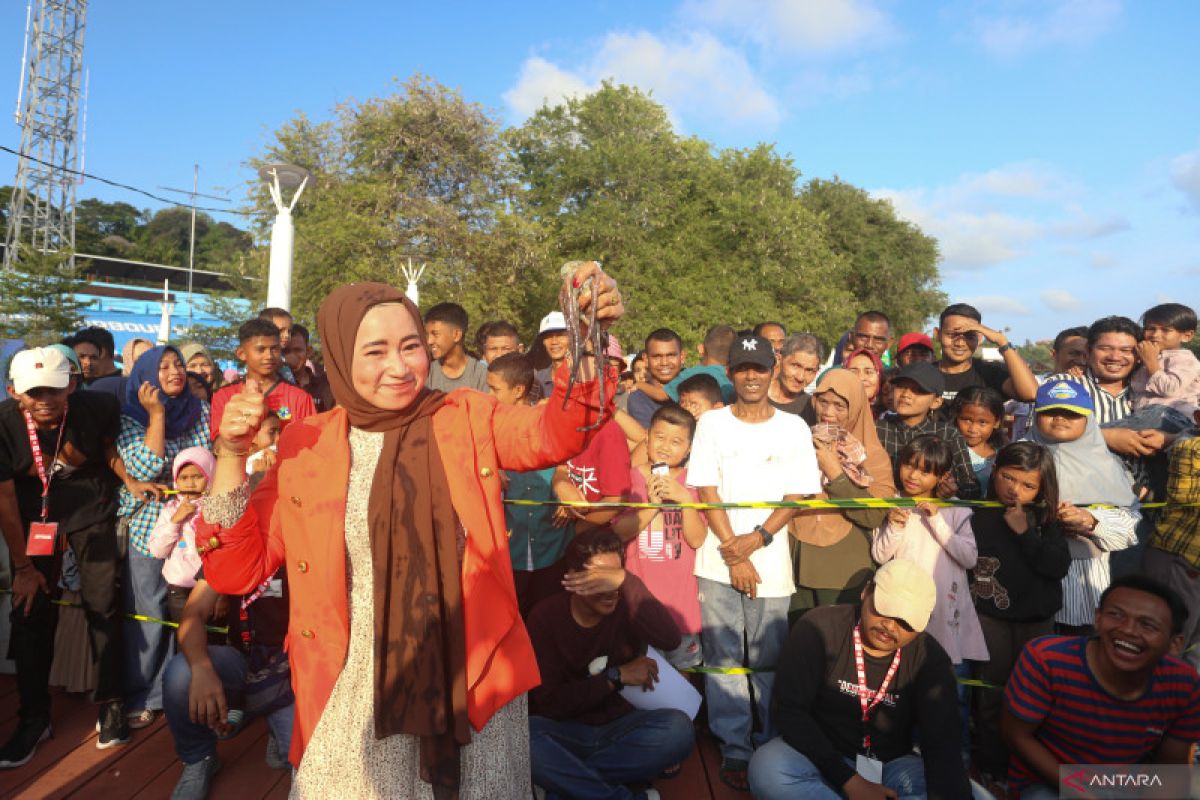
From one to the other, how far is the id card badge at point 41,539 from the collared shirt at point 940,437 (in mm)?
4301

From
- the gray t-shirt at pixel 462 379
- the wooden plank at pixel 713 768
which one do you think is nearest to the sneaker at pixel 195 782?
the wooden plank at pixel 713 768

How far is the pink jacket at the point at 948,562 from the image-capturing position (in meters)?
3.62

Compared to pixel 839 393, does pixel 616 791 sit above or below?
below

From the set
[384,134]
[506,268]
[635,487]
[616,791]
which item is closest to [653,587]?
[635,487]

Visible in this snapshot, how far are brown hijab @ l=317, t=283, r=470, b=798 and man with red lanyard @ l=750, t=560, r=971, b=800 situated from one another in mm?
1726

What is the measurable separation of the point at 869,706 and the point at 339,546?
92.5 inches

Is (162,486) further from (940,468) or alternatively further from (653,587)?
(940,468)

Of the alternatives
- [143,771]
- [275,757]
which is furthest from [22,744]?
[275,757]

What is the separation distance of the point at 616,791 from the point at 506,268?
17.4 m

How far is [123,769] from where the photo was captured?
11.2ft

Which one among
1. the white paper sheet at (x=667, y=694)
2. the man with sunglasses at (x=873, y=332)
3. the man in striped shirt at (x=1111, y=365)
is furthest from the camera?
the man with sunglasses at (x=873, y=332)

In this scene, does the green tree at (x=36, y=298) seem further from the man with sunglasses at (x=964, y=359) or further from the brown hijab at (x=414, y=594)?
the brown hijab at (x=414, y=594)

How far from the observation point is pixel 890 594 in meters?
2.92

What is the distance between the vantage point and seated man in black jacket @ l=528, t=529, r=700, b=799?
3221mm
